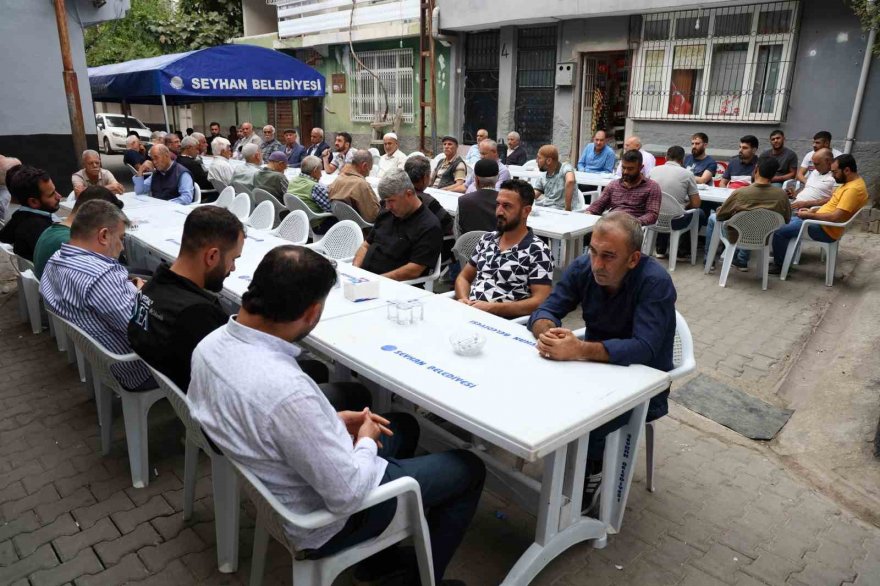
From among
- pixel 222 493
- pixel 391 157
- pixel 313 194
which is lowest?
pixel 222 493

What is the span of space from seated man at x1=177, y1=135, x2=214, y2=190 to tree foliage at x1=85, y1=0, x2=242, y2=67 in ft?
39.7

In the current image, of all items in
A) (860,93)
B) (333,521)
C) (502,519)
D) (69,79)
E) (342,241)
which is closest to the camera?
(333,521)

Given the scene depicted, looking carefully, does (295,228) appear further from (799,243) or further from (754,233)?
(799,243)

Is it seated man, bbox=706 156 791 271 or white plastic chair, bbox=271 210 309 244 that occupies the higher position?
seated man, bbox=706 156 791 271

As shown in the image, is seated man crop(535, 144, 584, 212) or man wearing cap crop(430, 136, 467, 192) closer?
seated man crop(535, 144, 584, 212)

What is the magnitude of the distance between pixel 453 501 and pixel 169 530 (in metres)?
1.32

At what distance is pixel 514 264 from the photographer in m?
3.29

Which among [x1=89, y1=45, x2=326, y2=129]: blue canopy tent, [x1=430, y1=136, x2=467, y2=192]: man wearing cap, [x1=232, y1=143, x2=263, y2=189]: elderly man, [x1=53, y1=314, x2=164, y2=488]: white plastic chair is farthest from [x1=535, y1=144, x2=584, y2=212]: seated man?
[x1=89, y1=45, x2=326, y2=129]: blue canopy tent

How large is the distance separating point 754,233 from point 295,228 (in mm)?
4093

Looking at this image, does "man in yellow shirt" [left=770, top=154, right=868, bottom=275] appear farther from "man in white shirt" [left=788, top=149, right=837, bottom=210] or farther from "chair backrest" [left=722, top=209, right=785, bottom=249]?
"chair backrest" [left=722, top=209, right=785, bottom=249]

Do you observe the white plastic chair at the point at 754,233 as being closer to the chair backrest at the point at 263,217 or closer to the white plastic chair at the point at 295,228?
the white plastic chair at the point at 295,228

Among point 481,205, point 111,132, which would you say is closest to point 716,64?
point 481,205

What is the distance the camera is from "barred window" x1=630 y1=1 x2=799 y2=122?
340 inches

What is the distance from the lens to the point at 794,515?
265 centimetres
